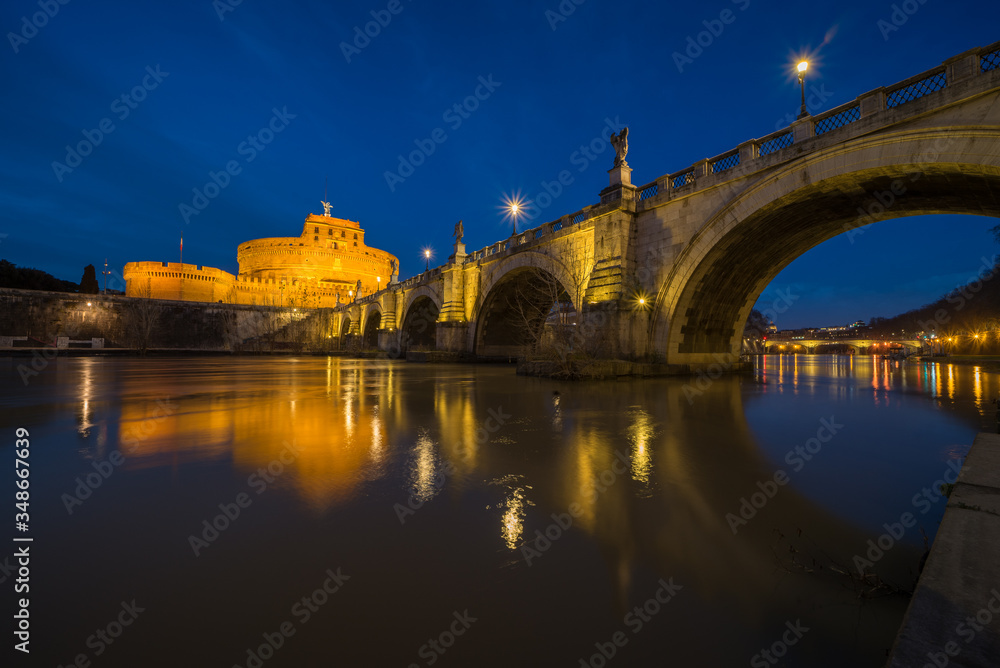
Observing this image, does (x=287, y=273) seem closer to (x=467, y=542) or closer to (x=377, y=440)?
(x=377, y=440)

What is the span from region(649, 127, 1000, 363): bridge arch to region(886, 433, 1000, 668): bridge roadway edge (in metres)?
10.8

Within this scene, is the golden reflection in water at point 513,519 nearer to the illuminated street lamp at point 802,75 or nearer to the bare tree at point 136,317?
the illuminated street lamp at point 802,75

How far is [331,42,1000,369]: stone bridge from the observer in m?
9.13

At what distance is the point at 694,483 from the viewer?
3900 millimetres

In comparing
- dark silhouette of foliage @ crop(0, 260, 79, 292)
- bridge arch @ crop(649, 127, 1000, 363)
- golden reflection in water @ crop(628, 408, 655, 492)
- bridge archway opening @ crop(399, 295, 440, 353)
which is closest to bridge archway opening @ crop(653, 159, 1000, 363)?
bridge arch @ crop(649, 127, 1000, 363)

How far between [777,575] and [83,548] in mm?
4160

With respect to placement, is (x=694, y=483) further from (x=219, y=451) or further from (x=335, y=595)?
(x=219, y=451)

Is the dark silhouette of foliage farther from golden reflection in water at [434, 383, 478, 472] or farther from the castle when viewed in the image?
golden reflection in water at [434, 383, 478, 472]

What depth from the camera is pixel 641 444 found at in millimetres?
5363

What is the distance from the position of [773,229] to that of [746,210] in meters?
2.10

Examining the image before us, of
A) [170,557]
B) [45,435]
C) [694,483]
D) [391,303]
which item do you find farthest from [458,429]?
[391,303]

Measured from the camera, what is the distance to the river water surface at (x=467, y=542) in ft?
5.92

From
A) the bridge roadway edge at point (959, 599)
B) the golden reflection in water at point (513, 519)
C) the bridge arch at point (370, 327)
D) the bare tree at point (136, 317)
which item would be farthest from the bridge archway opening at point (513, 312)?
the bare tree at point (136, 317)

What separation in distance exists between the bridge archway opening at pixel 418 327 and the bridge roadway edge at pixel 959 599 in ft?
115
